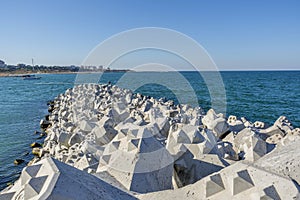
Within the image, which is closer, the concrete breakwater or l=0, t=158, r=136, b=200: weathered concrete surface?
l=0, t=158, r=136, b=200: weathered concrete surface

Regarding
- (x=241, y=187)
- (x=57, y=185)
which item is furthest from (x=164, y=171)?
(x=57, y=185)

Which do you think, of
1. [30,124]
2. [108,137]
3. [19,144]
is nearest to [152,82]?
[30,124]

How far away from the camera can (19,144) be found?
33.2 feet

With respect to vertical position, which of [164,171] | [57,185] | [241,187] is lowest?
[164,171]

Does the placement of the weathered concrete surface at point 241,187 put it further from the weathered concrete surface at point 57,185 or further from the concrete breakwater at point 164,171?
the weathered concrete surface at point 57,185

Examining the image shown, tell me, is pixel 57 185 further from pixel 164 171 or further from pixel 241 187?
pixel 164 171

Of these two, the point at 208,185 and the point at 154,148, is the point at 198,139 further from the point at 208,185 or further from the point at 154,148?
the point at 208,185

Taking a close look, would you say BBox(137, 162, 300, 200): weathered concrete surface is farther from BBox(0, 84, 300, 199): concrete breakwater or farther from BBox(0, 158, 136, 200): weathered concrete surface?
BBox(0, 158, 136, 200): weathered concrete surface

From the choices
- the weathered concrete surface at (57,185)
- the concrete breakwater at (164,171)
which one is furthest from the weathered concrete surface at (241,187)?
the weathered concrete surface at (57,185)

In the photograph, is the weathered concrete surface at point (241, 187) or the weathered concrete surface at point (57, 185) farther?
the weathered concrete surface at point (241, 187)

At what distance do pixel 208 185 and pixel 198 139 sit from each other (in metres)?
2.48

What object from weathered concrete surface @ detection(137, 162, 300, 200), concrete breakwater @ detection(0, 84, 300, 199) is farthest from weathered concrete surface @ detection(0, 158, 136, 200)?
weathered concrete surface @ detection(137, 162, 300, 200)

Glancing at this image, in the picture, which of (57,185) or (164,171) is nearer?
(57,185)

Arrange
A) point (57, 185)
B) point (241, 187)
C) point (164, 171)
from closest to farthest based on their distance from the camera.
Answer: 1. point (57, 185)
2. point (241, 187)
3. point (164, 171)
